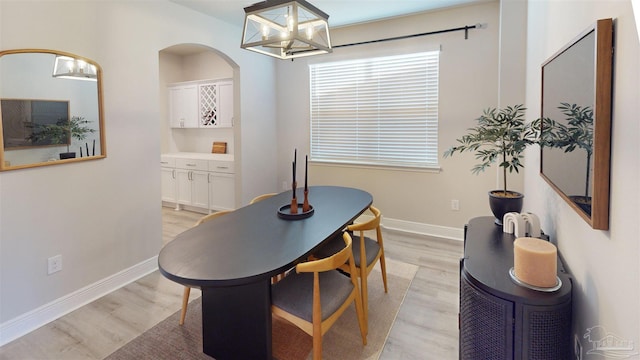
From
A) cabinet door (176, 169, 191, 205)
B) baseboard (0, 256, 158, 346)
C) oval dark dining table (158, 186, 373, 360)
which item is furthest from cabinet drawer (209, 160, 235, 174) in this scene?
oval dark dining table (158, 186, 373, 360)

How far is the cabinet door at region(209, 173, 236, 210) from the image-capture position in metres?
4.70

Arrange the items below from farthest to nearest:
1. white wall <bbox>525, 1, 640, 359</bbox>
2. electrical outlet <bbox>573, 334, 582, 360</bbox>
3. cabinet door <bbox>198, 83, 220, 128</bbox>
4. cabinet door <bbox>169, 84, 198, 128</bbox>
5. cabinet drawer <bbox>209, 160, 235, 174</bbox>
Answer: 1. cabinet door <bbox>169, 84, 198, 128</bbox>
2. cabinet door <bbox>198, 83, 220, 128</bbox>
3. cabinet drawer <bbox>209, 160, 235, 174</bbox>
4. electrical outlet <bbox>573, 334, 582, 360</bbox>
5. white wall <bbox>525, 1, 640, 359</bbox>

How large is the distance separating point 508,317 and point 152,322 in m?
2.18

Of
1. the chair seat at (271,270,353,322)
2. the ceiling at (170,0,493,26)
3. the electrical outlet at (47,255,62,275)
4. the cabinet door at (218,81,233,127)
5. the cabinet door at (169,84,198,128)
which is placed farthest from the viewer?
the cabinet door at (169,84,198,128)

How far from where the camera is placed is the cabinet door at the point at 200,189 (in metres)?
4.94

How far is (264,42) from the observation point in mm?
2148

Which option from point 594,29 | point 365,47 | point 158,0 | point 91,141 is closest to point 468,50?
point 365,47

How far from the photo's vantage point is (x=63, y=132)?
2.42m

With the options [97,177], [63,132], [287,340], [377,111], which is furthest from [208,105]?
[287,340]

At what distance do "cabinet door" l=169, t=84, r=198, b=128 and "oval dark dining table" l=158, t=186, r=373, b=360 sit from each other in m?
3.83

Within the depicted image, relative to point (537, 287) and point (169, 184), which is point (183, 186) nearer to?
point (169, 184)

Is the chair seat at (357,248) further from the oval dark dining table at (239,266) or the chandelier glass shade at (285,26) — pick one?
the chandelier glass shade at (285,26)

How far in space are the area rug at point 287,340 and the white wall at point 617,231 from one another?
1.12 metres

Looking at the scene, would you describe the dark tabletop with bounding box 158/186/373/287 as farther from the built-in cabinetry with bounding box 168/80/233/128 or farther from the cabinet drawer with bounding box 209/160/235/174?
the built-in cabinetry with bounding box 168/80/233/128
